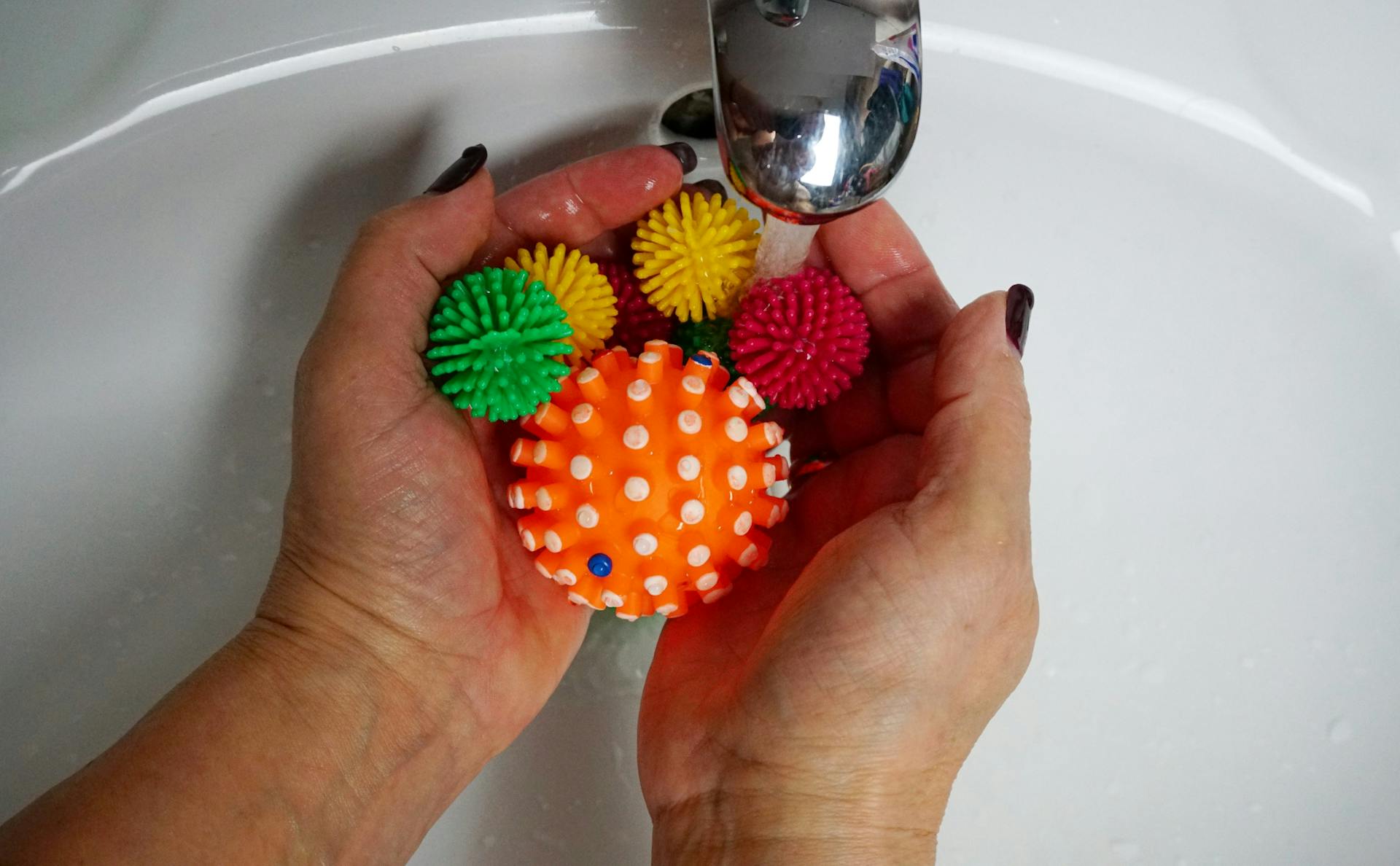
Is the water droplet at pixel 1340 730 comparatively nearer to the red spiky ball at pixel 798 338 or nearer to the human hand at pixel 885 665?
the human hand at pixel 885 665

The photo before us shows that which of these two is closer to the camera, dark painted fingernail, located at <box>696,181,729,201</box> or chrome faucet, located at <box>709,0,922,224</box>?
chrome faucet, located at <box>709,0,922,224</box>

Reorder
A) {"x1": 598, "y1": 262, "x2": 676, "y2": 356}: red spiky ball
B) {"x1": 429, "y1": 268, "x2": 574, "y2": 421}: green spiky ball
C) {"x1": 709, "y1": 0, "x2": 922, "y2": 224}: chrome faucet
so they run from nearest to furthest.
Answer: {"x1": 709, "y1": 0, "x2": 922, "y2": 224}: chrome faucet, {"x1": 429, "y1": 268, "x2": 574, "y2": 421}: green spiky ball, {"x1": 598, "y1": 262, "x2": 676, "y2": 356}: red spiky ball

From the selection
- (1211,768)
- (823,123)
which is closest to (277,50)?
(823,123)

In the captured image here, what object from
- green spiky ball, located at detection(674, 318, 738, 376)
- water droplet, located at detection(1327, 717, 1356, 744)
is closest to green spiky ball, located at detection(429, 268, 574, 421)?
green spiky ball, located at detection(674, 318, 738, 376)

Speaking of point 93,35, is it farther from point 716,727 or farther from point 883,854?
point 883,854

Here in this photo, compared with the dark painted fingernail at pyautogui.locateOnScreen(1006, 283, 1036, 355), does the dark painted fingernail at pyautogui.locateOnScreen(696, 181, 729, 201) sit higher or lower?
higher

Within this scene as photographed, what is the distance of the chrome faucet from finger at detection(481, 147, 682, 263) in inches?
6.2

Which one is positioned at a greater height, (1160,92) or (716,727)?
(1160,92)

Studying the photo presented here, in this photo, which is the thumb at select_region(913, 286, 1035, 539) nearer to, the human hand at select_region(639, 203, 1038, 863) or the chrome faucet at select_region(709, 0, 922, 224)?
the human hand at select_region(639, 203, 1038, 863)

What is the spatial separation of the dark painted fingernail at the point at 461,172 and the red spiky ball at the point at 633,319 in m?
0.11

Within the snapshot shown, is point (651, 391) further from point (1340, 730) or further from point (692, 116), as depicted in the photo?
point (1340, 730)

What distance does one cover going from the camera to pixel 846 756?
581 millimetres

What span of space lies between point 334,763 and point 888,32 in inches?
19.4

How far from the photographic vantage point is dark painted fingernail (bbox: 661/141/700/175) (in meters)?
0.62
